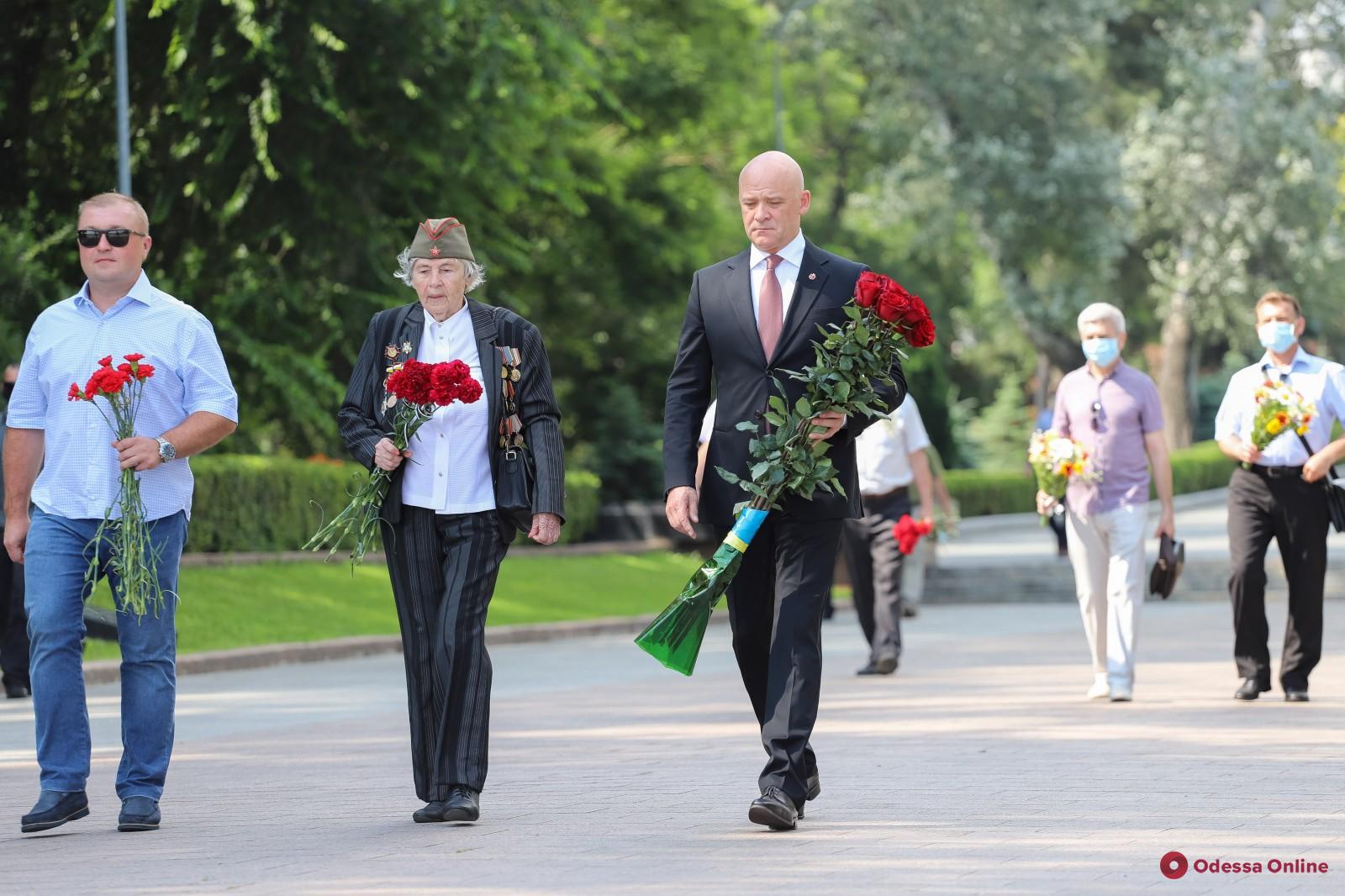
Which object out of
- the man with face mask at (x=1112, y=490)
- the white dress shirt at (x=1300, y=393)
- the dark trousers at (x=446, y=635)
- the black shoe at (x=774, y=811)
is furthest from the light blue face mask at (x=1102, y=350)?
the black shoe at (x=774, y=811)

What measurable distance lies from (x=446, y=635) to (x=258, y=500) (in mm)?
15309

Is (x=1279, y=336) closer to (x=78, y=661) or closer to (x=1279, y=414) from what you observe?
(x=1279, y=414)

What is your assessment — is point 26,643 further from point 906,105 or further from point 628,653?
point 906,105

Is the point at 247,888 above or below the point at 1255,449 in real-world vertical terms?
below

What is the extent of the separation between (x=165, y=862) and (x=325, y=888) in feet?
2.60

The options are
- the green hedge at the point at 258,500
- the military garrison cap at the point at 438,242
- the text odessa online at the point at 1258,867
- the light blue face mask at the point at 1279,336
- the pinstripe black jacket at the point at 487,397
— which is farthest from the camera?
the green hedge at the point at 258,500

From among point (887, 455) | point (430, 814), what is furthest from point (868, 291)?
point (887, 455)

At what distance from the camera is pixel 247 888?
19.1 feet

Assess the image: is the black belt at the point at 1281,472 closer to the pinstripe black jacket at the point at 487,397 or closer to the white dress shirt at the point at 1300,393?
the white dress shirt at the point at 1300,393

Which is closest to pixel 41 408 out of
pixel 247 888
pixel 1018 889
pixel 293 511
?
pixel 247 888

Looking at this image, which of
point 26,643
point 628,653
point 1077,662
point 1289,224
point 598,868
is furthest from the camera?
point 1289,224

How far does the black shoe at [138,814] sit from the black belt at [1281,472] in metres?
6.36

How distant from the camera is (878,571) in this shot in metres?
14.0

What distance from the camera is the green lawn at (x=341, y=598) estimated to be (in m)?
17.2
